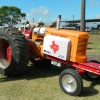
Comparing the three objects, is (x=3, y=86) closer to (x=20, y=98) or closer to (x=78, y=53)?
(x=20, y=98)

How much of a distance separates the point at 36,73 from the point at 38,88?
1480 mm

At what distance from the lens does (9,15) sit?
71.1 m

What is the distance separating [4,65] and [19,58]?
836mm

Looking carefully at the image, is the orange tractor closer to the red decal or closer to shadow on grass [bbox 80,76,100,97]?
the red decal

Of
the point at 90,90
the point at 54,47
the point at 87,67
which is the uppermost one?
the point at 54,47

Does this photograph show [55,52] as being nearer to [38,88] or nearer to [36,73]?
[38,88]

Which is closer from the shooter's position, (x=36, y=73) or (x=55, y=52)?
(x=55, y=52)

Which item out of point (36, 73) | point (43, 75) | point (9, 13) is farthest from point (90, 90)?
point (9, 13)

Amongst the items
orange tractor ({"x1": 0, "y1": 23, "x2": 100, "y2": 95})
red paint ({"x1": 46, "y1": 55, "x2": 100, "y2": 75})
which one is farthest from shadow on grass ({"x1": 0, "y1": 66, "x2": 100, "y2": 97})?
red paint ({"x1": 46, "y1": 55, "x2": 100, "y2": 75})

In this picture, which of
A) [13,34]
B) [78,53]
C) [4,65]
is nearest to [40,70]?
[4,65]

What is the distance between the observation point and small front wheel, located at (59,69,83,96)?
4.87 metres

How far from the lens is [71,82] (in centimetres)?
508

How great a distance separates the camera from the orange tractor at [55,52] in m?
5.17

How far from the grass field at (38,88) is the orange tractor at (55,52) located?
0.19 m
